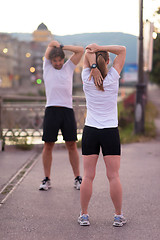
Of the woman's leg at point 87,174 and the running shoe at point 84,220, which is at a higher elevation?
the woman's leg at point 87,174

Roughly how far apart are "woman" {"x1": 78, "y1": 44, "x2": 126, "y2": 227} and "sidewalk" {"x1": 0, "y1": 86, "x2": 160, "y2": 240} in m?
0.28

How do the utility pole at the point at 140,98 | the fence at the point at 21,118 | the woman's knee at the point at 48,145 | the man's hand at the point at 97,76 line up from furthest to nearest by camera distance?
the utility pole at the point at 140,98
the fence at the point at 21,118
the woman's knee at the point at 48,145
the man's hand at the point at 97,76

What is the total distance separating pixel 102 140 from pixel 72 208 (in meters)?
1.12

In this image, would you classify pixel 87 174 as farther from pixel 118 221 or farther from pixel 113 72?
pixel 113 72

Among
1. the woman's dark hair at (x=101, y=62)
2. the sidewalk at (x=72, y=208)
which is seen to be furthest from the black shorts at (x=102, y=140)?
the sidewalk at (x=72, y=208)

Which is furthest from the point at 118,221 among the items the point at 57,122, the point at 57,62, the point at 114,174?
the point at 57,62

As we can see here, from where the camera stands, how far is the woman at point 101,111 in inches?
147

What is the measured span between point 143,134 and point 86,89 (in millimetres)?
6528

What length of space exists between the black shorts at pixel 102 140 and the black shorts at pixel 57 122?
1369mm

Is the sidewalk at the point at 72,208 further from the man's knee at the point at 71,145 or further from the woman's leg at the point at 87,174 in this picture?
the man's knee at the point at 71,145

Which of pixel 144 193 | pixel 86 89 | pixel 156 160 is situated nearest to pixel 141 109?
pixel 156 160

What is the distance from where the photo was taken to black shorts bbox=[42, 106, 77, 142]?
17.0ft

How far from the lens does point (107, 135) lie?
3.78 meters

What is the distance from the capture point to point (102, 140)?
380 cm
